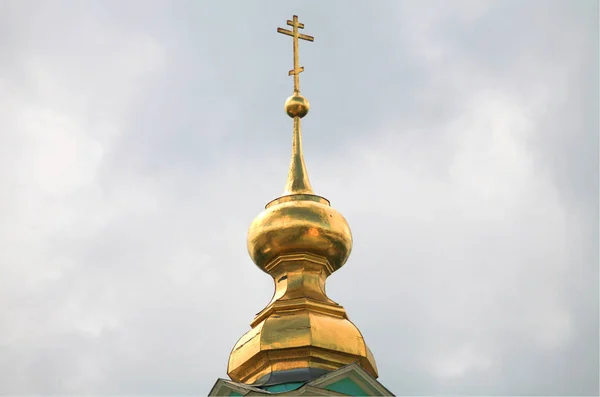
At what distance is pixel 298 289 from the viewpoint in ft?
122

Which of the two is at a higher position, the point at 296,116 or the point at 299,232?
the point at 296,116

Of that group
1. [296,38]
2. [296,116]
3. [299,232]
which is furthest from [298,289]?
[296,38]

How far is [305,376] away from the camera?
3503cm

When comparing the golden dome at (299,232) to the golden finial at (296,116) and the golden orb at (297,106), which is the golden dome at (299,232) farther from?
the golden orb at (297,106)

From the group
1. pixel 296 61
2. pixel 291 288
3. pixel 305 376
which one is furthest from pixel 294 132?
pixel 305 376

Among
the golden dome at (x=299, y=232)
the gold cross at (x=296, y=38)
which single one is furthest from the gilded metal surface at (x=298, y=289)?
the gold cross at (x=296, y=38)

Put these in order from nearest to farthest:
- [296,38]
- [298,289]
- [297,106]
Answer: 1. [298,289]
2. [297,106]
3. [296,38]

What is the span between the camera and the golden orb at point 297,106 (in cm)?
4028

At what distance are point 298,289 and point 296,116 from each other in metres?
5.01

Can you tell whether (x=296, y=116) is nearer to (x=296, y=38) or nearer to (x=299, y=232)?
(x=296, y=38)

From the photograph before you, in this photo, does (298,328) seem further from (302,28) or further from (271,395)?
(302,28)

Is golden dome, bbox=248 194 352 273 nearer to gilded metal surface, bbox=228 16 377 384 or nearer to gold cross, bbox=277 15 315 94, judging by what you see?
gilded metal surface, bbox=228 16 377 384

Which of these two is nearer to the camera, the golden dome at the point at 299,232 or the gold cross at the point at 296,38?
the golden dome at the point at 299,232

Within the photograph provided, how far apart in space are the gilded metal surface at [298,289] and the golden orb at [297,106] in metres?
0.02
